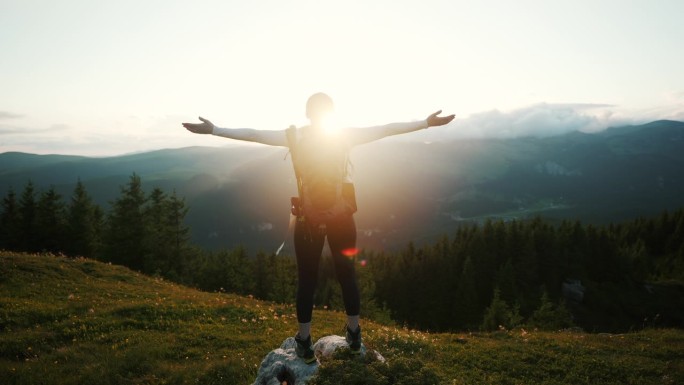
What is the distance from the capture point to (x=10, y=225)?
5328 cm

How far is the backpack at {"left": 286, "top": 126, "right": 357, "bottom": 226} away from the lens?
261 inches

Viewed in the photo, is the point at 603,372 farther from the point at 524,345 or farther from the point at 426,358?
the point at 426,358

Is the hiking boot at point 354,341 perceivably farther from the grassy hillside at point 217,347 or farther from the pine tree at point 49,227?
the pine tree at point 49,227

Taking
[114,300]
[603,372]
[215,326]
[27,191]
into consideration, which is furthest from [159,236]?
[603,372]

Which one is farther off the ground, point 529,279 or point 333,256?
point 333,256

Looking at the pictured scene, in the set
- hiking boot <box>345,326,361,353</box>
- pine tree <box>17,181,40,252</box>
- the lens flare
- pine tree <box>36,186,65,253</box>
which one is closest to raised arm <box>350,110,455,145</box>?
the lens flare

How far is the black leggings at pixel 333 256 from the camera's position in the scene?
6.69 metres

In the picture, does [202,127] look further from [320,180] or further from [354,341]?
[354,341]

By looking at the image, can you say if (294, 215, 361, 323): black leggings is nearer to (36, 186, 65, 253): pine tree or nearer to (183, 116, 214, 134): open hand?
(183, 116, 214, 134): open hand

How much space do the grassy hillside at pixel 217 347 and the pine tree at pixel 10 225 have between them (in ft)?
154

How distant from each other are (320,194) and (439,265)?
280 ft

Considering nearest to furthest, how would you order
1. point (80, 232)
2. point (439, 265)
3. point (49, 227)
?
1. point (49, 227)
2. point (80, 232)
3. point (439, 265)

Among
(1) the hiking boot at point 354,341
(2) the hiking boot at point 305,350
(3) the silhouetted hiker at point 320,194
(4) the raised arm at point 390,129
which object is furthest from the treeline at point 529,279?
(4) the raised arm at point 390,129

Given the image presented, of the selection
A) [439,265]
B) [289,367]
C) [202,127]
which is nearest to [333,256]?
[289,367]
